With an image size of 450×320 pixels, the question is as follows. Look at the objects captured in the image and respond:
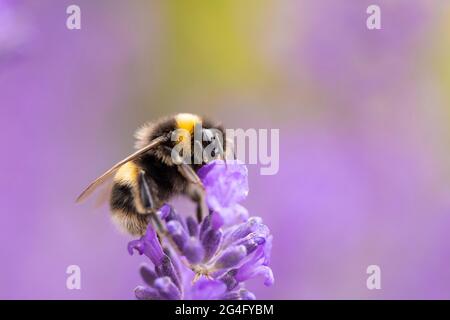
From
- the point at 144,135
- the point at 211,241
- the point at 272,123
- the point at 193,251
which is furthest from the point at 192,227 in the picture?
the point at 272,123

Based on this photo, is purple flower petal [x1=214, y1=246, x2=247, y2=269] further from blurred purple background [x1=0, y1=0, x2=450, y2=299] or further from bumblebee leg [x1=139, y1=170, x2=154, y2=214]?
blurred purple background [x1=0, y1=0, x2=450, y2=299]

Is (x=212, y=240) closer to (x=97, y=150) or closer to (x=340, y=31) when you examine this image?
(x=97, y=150)

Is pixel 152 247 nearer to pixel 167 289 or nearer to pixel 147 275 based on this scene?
pixel 147 275

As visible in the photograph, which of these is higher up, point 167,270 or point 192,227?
point 192,227

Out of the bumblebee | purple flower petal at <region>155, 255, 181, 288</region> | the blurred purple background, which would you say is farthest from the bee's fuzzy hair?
the blurred purple background

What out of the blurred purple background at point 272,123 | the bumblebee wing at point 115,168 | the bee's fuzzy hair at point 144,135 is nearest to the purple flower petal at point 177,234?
the bumblebee wing at point 115,168
